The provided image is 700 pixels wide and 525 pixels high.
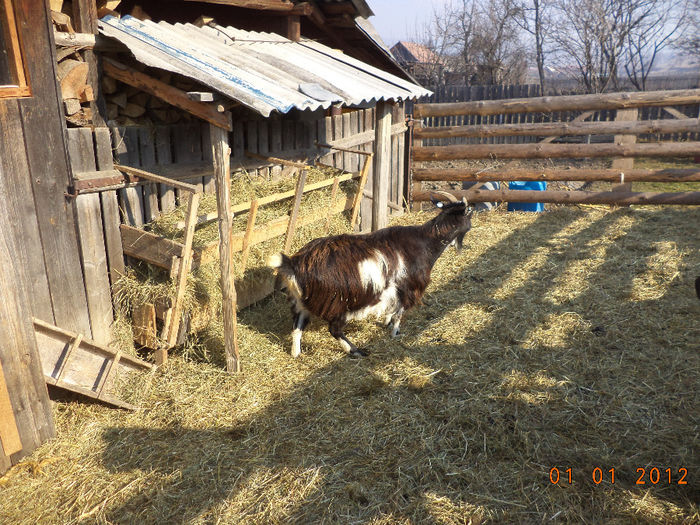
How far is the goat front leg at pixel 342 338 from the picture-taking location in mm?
5371

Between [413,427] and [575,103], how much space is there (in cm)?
809

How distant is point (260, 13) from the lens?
7.03 meters

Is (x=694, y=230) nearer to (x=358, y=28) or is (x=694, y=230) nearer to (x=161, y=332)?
(x=358, y=28)

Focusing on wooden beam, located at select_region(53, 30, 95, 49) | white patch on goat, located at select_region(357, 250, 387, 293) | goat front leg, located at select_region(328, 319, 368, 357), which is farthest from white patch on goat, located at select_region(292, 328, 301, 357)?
wooden beam, located at select_region(53, 30, 95, 49)

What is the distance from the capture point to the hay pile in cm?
482

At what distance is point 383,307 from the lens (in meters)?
5.57

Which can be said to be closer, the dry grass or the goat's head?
the dry grass

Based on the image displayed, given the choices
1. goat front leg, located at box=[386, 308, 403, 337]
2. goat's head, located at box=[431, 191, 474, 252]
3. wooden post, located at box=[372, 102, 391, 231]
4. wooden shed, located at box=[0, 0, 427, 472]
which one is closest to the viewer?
wooden shed, located at box=[0, 0, 427, 472]

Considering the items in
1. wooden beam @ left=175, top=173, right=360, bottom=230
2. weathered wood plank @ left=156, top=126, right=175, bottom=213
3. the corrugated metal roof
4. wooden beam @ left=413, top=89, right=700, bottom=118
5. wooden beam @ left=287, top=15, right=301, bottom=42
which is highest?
wooden beam @ left=287, top=15, right=301, bottom=42

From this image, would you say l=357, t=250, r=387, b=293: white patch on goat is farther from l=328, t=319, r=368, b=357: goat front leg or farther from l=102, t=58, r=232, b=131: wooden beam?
l=102, t=58, r=232, b=131: wooden beam

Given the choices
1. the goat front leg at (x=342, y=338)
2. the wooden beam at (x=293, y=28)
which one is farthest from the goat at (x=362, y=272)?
the wooden beam at (x=293, y=28)

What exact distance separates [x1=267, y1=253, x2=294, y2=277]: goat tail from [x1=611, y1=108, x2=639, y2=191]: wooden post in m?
7.72

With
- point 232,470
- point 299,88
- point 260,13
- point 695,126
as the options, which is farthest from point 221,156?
point 695,126
